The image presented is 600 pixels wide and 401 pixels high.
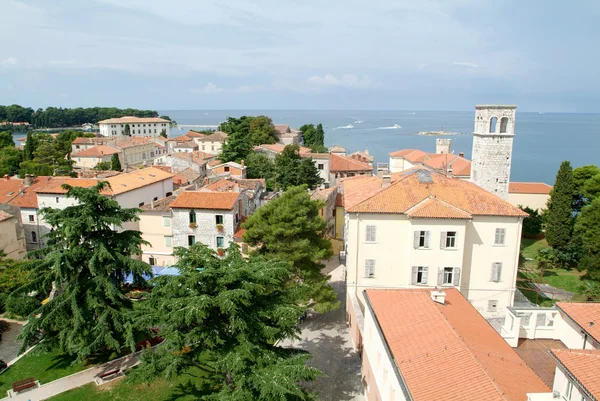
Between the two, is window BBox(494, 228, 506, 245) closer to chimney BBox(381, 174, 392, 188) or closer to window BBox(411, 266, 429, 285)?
window BBox(411, 266, 429, 285)

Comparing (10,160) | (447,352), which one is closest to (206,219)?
(447,352)

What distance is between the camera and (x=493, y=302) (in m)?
23.7

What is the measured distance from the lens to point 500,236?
22.9 m

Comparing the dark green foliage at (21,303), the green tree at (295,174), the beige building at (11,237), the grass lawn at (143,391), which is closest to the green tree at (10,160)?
the beige building at (11,237)

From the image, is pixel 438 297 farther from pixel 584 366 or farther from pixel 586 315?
pixel 584 366

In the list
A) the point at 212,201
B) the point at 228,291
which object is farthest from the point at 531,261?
the point at 228,291

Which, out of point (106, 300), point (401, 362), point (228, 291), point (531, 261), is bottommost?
point (531, 261)

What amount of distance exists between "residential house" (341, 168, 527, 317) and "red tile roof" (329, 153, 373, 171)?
122 ft

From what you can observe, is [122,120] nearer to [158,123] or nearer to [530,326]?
[158,123]

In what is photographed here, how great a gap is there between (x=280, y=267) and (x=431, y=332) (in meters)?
5.32

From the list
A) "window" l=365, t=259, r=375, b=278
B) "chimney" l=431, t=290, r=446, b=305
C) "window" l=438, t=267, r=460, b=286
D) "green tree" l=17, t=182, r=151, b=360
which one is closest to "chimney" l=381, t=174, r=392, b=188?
"window" l=365, t=259, r=375, b=278

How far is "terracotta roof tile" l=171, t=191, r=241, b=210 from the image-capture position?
101ft

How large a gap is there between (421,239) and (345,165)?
4037 centimetres

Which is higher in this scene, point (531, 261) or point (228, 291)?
point (228, 291)
